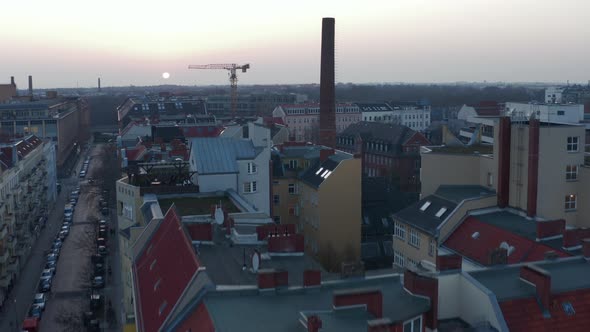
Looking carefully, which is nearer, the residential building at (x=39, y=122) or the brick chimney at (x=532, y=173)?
the brick chimney at (x=532, y=173)

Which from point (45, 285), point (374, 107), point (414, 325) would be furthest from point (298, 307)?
point (374, 107)

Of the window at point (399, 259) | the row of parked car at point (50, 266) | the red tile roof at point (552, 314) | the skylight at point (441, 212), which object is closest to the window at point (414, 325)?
the red tile roof at point (552, 314)

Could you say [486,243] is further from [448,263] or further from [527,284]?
[448,263]

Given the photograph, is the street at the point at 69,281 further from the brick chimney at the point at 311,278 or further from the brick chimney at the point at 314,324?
the brick chimney at the point at 314,324

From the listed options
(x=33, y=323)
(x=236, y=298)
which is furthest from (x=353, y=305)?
(x=33, y=323)

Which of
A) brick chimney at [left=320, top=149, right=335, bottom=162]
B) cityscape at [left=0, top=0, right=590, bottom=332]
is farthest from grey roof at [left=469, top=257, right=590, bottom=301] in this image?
brick chimney at [left=320, top=149, right=335, bottom=162]

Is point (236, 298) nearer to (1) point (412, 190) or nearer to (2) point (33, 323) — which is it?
(2) point (33, 323)
